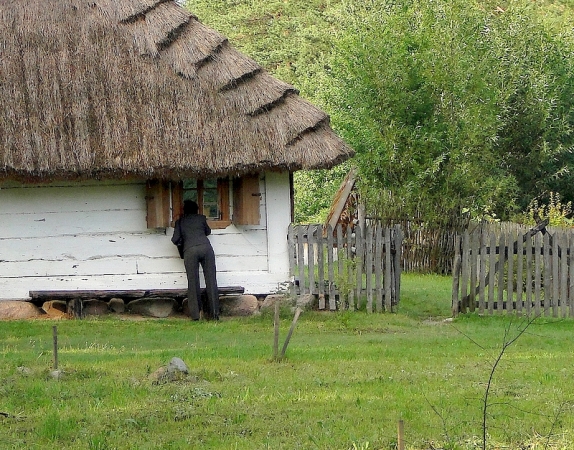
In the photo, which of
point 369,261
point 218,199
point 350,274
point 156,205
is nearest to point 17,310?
point 156,205

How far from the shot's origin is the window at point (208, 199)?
1551cm

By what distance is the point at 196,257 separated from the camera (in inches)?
589

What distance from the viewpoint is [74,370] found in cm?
934

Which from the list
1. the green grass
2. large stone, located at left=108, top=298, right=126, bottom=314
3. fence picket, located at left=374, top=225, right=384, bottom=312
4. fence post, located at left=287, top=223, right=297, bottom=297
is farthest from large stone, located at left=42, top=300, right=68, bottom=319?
fence picket, located at left=374, top=225, right=384, bottom=312

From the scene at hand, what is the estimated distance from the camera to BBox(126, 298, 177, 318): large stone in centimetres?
1558

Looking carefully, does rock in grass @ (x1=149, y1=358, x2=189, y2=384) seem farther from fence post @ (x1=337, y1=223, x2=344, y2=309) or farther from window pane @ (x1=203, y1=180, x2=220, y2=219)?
window pane @ (x1=203, y1=180, x2=220, y2=219)

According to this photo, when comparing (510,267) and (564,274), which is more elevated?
(510,267)

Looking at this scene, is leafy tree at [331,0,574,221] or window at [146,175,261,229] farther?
leafy tree at [331,0,574,221]

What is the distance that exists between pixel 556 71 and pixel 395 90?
433 inches

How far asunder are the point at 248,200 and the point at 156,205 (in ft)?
4.72

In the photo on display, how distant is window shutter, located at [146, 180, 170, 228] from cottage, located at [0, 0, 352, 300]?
22 millimetres

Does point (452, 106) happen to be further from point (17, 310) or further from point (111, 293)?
point (17, 310)

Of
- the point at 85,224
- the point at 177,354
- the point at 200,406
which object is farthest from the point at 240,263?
the point at 200,406

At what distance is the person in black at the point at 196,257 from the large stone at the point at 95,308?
146 cm
